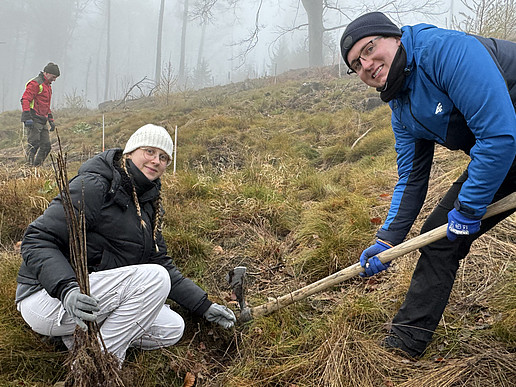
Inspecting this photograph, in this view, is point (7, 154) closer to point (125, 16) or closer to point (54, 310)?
point (54, 310)

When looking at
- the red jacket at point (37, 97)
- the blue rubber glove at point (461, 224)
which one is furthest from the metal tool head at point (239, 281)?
the red jacket at point (37, 97)

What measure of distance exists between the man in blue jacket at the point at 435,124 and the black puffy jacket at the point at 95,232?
4.78ft

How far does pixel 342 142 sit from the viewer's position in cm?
745

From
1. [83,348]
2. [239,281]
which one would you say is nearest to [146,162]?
[239,281]

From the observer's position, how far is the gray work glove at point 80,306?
168 cm

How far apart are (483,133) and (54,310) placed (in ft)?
7.86

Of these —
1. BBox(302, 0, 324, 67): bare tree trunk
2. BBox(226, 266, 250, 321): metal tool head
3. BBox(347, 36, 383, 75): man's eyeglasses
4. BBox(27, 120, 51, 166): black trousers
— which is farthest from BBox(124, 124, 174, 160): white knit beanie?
BBox(302, 0, 324, 67): bare tree trunk

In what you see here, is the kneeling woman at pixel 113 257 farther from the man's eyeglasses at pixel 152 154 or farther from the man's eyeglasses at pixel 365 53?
the man's eyeglasses at pixel 365 53

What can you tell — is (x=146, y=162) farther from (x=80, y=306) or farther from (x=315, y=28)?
(x=315, y=28)

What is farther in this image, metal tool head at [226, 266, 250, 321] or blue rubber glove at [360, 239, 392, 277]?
metal tool head at [226, 266, 250, 321]

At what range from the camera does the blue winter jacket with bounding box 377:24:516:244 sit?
5.08 ft

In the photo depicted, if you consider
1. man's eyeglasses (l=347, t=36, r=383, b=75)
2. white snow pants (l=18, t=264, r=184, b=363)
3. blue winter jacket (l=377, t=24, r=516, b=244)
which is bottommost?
white snow pants (l=18, t=264, r=184, b=363)

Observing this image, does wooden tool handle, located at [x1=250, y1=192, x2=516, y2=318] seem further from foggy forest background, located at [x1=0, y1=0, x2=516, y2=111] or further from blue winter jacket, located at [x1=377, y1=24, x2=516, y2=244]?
foggy forest background, located at [x1=0, y1=0, x2=516, y2=111]

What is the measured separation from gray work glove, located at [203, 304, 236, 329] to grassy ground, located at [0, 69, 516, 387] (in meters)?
0.12
